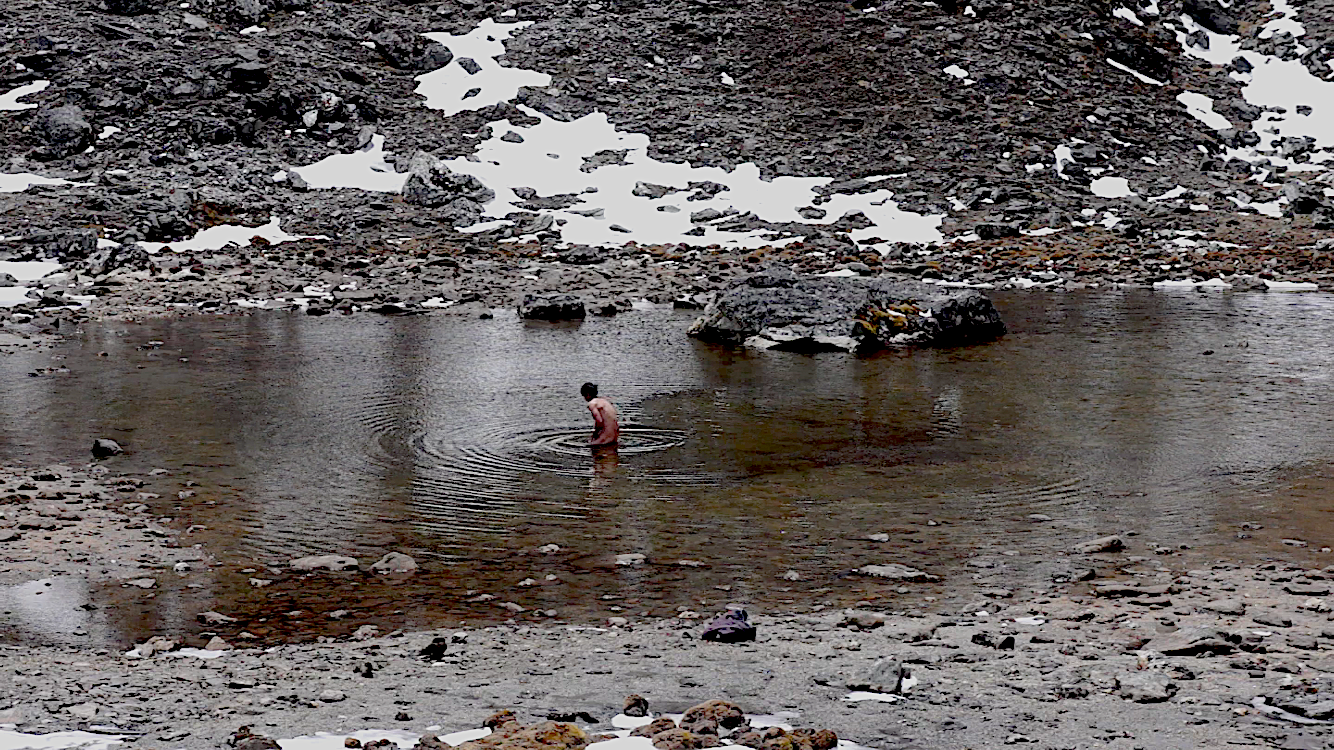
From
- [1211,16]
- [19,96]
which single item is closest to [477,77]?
[19,96]

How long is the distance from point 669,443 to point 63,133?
2964 centimetres

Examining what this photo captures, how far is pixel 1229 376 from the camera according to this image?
62.5 ft

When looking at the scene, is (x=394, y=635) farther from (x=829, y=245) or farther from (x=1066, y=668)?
(x=829, y=245)

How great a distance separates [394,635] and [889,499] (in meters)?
5.31

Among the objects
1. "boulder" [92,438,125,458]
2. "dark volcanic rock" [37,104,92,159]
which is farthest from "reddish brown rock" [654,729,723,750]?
"dark volcanic rock" [37,104,92,159]

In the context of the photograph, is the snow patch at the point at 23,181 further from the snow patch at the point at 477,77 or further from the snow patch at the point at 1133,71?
the snow patch at the point at 1133,71

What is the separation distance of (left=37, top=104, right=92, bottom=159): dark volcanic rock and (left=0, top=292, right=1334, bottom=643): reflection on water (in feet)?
53.3

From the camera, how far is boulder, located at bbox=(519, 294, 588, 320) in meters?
26.4

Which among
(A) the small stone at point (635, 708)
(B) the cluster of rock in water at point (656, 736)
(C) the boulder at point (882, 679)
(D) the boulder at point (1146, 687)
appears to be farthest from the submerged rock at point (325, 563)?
(D) the boulder at point (1146, 687)

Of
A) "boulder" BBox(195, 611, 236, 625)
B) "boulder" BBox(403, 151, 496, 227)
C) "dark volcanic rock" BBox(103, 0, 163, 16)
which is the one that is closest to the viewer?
"boulder" BBox(195, 611, 236, 625)

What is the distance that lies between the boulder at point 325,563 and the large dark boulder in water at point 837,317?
504 inches

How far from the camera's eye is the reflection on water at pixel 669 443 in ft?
35.5

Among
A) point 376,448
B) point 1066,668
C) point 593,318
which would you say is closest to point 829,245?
point 593,318

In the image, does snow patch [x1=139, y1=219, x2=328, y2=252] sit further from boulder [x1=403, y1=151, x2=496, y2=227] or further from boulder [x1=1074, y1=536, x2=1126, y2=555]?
boulder [x1=1074, y1=536, x2=1126, y2=555]
